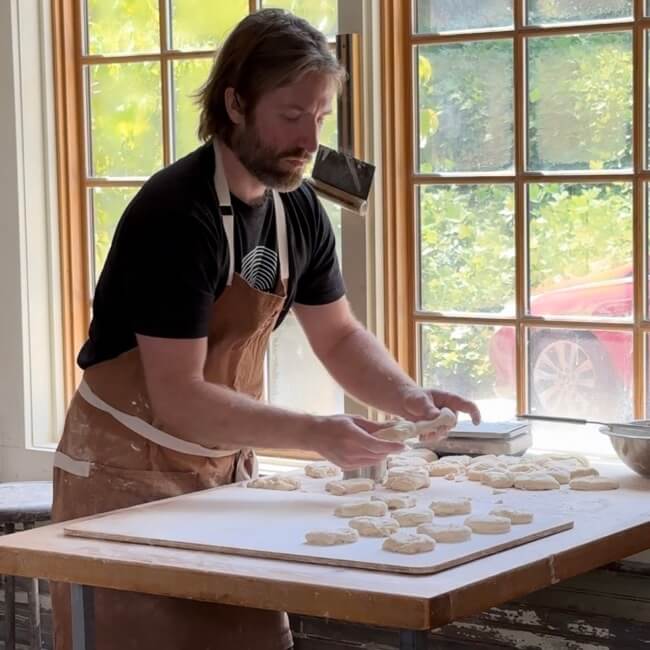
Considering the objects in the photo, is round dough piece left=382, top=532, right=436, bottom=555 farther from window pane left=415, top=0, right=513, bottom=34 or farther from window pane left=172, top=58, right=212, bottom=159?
window pane left=172, top=58, right=212, bottom=159

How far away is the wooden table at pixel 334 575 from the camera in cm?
175

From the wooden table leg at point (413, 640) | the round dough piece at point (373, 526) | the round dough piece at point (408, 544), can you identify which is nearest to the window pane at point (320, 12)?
the round dough piece at point (373, 526)

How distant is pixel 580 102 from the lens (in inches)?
118

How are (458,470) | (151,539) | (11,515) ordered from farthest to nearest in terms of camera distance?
→ (11,515) < (458,470) < (151,539)

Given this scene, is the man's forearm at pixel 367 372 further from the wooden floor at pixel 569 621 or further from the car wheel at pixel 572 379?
the wooden floor at pixel 569 621

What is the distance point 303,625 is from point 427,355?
0.74 metres

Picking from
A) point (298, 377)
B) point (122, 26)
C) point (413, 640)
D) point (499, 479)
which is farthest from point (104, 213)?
point (413, 640)

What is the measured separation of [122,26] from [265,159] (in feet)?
4.70

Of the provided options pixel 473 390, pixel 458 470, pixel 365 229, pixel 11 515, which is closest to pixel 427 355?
pixel 473 390

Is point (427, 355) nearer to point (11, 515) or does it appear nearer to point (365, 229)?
point (365, 229)

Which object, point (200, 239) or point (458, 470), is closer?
point (200, 239)

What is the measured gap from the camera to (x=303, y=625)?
10.7ft

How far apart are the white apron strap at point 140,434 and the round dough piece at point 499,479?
486mm

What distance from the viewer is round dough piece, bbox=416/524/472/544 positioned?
200cm
